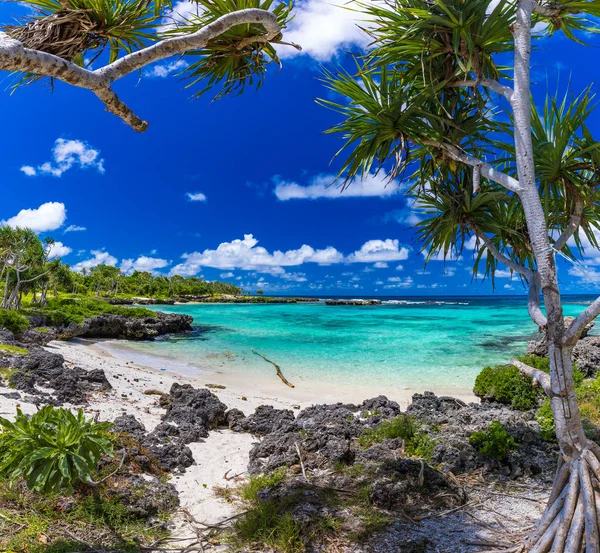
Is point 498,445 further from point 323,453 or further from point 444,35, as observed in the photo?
point 444,35

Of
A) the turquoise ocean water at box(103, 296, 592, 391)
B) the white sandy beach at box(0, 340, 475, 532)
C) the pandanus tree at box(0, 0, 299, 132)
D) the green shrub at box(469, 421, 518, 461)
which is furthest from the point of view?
the turquoise ocean water at box(103, 296, 592, 391)

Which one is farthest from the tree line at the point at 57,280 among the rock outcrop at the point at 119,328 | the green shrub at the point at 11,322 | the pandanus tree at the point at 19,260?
the green shrub at the point at 11,322

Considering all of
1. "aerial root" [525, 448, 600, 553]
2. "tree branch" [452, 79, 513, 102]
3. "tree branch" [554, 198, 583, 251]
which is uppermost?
"tree branch" [452, 79, 513, 102]

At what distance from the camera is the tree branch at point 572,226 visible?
3574 millimetres

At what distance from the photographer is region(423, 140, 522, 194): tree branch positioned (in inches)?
129

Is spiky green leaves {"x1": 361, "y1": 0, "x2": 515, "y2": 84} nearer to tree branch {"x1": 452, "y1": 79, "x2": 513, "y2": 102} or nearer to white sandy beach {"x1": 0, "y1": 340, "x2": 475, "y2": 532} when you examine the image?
tree branch {"x1": 452, "y1": 79, "x2": 513, "y2": 102}

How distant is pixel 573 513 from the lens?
2873 millimetres

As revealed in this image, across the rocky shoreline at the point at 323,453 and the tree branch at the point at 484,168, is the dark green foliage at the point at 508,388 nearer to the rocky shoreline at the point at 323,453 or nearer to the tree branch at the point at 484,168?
the rocky shoreline at the point at 323,453

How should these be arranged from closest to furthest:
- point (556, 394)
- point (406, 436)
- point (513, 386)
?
point (556, 394), point (406, 436), point (513, 386)

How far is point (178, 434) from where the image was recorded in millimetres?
6469

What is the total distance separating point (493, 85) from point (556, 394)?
2.62 meters

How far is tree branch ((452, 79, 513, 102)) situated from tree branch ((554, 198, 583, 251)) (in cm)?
127

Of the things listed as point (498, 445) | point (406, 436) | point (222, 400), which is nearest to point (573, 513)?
point (498, 445)

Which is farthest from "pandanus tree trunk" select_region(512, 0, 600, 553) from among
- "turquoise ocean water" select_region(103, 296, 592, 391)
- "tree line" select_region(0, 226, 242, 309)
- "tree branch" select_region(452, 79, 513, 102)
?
"tree line" select_region(0, 226, 242, 309)
